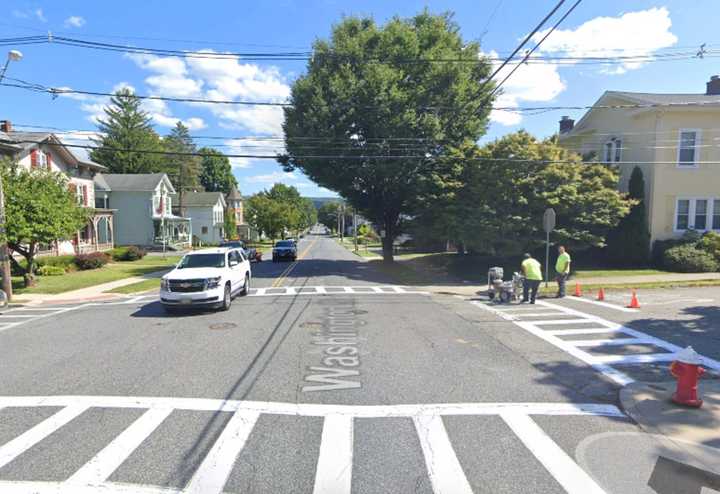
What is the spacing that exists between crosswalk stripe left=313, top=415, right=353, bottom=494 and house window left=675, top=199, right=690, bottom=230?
24314 mm

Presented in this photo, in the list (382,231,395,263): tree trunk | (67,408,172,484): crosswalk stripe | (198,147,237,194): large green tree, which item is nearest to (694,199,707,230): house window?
(382,231,395,263): tree trunk

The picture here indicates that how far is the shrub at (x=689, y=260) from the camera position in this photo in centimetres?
2056

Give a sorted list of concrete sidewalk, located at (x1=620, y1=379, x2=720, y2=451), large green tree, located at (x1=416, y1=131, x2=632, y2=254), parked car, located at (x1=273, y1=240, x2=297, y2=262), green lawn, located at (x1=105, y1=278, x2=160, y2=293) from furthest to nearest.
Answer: parked car, located at (x1=273, y1=240, x2=297, y2=262), large green tree, located at (x1=416, y1=131, x2=632, y2=254), green lawn, located at (x1=105, y1=278, x2=160, y2=293), concrete sidewalk, located at (x1=620, y1=379, x2=720, y2=451)

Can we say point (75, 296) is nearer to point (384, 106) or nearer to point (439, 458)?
point (384, 106)

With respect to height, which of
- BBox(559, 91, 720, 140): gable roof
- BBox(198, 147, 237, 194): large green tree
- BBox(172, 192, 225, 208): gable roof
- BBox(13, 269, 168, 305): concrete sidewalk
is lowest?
BBox(13, 269, 168, 305): concrete sidewalk

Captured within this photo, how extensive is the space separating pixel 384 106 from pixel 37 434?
21.2 m

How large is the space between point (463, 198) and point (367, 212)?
402 inches

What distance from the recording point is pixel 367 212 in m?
31.7

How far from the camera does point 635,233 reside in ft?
76.0

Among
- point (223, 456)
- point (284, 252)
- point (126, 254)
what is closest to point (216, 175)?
point (126, 254)

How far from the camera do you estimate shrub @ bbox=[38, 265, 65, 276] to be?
23.7 m

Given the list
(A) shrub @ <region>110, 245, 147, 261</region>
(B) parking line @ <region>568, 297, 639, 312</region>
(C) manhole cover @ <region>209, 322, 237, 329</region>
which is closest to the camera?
(C) manhole cover @ <region>209, 322, 237, 329</region>

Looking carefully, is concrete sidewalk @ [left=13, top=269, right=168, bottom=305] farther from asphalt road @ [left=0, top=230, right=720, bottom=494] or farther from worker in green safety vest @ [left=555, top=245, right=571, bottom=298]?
worker in green safety vest @ [left=555, top=245, right=571, bottom=298]

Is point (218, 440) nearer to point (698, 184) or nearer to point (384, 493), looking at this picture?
point (384, 493)
